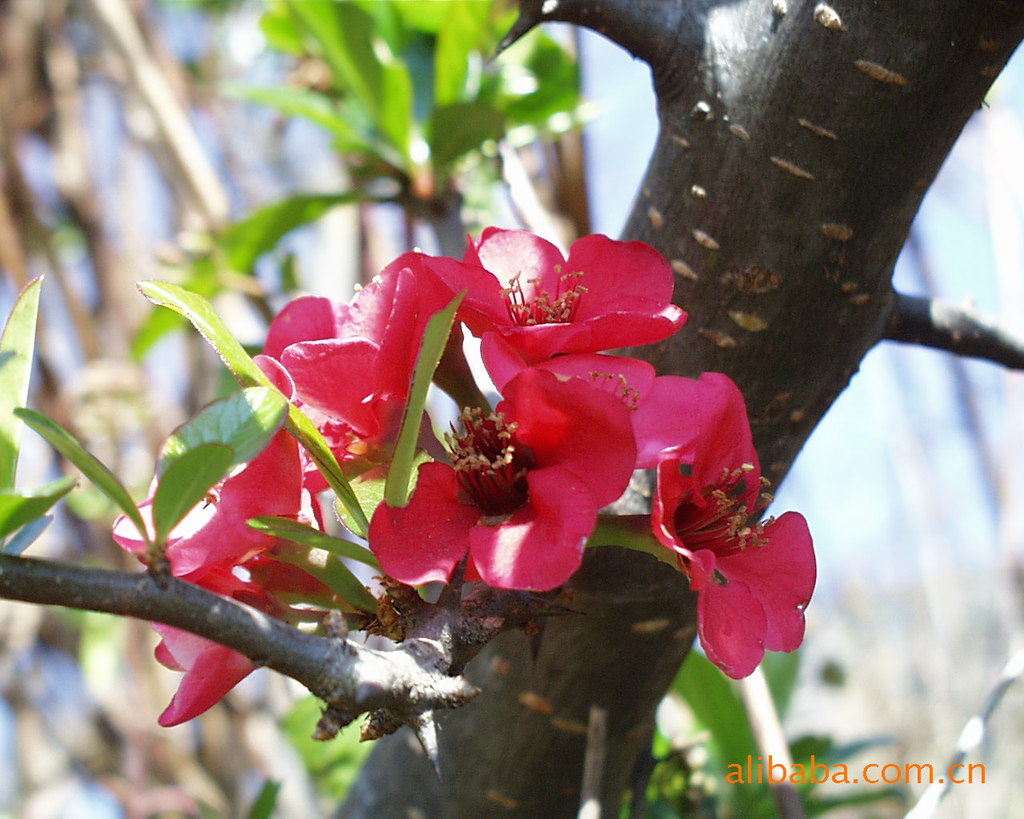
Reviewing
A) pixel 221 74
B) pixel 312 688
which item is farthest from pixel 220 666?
pixel 221 74

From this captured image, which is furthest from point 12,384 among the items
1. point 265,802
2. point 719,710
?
point 719,710

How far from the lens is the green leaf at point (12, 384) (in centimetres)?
38

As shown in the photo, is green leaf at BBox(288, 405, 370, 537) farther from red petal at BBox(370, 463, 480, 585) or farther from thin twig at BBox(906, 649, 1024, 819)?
thin twig at BBox(906, 649, 1024, 819)

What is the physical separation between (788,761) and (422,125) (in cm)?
81

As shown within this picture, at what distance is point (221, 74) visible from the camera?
258 cm

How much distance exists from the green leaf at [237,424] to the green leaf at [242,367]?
3 cm

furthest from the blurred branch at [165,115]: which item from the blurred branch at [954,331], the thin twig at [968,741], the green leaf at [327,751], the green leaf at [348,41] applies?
the thin twig at [968,741]

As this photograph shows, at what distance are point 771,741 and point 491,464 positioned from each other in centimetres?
48

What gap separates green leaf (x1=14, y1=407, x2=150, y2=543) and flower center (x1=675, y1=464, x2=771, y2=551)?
0.90 ft

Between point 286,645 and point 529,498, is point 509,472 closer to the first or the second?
point 529,498

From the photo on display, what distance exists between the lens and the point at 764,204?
53 centimetres

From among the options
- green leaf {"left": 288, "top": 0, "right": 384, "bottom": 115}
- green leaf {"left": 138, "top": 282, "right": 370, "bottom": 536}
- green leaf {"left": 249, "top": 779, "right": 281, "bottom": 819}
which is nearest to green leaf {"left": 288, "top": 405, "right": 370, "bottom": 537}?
green leaf {"left": 138, "top": 282, "right": 370, "bottom": 536}

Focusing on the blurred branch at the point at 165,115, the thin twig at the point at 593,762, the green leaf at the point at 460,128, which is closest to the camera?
the thin twig at the point at 593,762

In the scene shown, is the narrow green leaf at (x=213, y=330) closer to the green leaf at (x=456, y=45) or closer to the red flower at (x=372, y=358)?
the red flower at (x=372, y=358)
